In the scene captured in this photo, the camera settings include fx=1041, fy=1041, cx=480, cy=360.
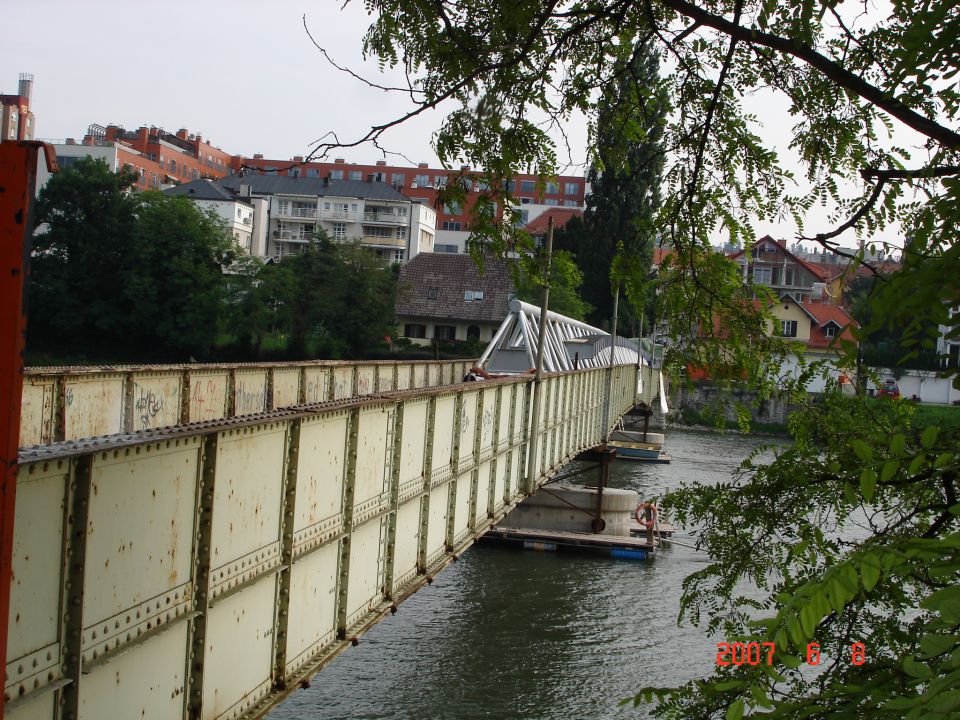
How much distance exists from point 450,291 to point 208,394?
7382 centimetres

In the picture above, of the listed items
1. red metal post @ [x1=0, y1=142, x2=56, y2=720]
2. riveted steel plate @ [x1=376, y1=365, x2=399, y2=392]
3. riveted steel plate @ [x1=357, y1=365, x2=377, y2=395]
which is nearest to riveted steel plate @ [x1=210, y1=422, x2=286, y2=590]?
red metal post @ [x1=0, y1=142, x2=56, y2=720]

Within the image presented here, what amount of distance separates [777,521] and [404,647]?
506 inches

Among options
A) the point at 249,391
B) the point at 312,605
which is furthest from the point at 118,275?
the point at 312,605

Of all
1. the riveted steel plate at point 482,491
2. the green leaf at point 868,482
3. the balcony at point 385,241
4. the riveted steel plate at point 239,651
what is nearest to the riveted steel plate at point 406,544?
the riveted steel plate at point 482,491

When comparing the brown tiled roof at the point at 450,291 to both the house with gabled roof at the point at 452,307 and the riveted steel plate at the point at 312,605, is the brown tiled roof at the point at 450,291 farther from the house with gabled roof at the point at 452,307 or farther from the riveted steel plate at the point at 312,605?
the riveted steel plate at the point at 312,605

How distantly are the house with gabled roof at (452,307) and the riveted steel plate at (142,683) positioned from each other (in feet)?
269

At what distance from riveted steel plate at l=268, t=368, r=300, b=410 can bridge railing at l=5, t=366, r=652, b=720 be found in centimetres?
891

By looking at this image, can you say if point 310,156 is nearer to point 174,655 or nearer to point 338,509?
point 174,655

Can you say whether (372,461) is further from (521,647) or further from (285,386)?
(285,386)

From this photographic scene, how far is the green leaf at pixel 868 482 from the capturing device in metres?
3.82

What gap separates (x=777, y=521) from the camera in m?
9.30

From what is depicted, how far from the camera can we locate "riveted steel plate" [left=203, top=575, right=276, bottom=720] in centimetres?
726

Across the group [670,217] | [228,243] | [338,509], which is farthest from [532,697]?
[228,243]
